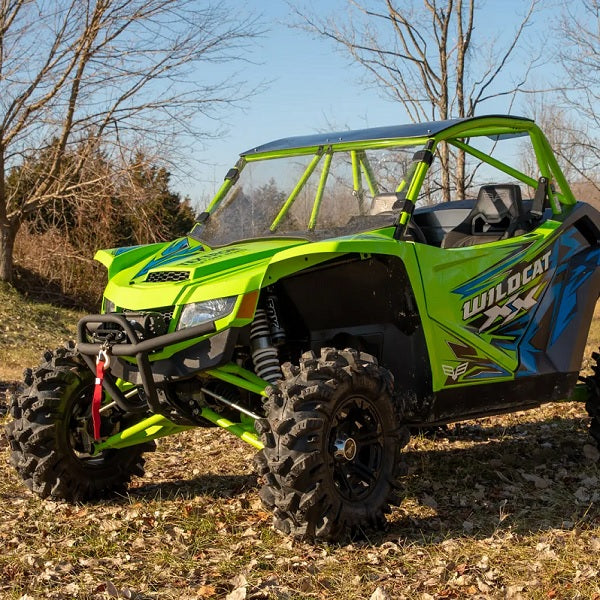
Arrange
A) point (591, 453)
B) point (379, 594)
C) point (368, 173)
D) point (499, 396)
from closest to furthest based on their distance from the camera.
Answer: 1. point (379, 594)
2. point (499, 396)
3. point (368, 173)
4. point (591, 453)

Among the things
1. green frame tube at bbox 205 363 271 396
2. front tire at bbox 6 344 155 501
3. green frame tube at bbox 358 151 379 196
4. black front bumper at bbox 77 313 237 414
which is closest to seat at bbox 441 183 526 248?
green frame tube at bbox 358 151 379 196

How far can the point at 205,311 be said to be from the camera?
4.65m

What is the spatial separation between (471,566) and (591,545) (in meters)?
0.74

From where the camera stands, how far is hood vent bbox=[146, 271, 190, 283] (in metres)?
4.91

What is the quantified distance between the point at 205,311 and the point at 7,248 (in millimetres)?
15039

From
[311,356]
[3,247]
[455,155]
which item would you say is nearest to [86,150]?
[3,247]

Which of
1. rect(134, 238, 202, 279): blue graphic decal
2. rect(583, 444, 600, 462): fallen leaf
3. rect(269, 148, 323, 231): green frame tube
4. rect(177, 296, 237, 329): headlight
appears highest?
rect(269, 148, 323, 231): green frame tube

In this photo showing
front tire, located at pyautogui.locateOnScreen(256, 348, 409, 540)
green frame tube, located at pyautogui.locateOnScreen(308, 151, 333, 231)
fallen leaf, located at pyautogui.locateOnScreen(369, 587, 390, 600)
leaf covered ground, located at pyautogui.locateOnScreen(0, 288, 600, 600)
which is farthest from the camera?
green frame tube, located at pyautogui.locateOnScreen(308, 151, 333, 231)

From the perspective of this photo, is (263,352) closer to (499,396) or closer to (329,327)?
(329,327)

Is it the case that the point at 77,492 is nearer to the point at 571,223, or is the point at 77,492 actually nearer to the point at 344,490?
the point at 344,490

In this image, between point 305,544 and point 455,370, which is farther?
point 455,370

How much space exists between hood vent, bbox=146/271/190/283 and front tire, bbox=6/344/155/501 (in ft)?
2.53

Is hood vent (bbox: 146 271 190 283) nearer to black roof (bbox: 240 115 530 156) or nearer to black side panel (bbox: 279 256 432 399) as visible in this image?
black side panel (bbox: 279 256 432 399)

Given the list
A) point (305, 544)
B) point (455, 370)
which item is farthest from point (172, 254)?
point (305, 544)
